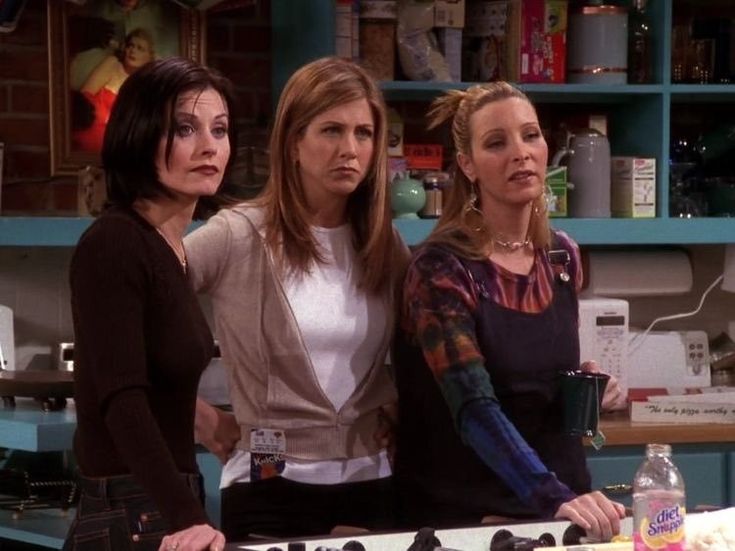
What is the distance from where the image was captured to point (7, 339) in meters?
4.11

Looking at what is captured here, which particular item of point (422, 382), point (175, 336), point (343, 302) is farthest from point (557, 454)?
point (175, 336)

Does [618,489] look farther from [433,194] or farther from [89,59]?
[89,59]

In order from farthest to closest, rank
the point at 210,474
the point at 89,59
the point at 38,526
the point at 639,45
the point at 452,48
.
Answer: the point at 639,45 < the point at 452,48 < the point at 89,59 < the point at 210,474 < the point at 38,526

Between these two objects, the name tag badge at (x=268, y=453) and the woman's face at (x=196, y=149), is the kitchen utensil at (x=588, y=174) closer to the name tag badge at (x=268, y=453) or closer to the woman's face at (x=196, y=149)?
the name tag badge at (x=268, y=453)

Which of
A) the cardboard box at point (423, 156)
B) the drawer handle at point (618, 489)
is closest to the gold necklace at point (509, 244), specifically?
the drawer handle at point (618, 489)

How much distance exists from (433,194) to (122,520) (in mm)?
2146

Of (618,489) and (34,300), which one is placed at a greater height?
(34,300)

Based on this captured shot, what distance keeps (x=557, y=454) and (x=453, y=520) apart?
0.22m

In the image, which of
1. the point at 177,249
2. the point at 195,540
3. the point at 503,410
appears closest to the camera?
the point at 195,540

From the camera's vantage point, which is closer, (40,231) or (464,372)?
(464,372)

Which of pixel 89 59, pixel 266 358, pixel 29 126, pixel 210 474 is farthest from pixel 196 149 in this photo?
pixel 29 126

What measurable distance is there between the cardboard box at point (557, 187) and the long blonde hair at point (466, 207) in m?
1.34

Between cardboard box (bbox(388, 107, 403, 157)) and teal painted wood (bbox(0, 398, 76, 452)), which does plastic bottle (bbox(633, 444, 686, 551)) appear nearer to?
teal painted wood (bbox(0, 398, 76, 452))

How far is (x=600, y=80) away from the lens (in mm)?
4379
